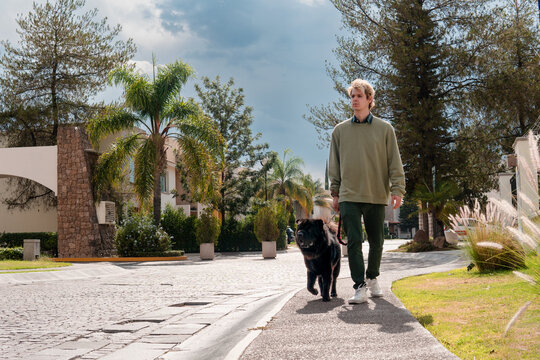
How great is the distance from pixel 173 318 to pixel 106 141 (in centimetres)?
2618

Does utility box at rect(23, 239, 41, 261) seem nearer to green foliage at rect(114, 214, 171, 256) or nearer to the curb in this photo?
Answer: the curb

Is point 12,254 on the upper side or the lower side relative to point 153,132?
lower

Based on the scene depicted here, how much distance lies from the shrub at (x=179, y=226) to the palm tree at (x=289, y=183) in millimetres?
20662

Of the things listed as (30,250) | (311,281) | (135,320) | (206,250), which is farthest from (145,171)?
(311,281)

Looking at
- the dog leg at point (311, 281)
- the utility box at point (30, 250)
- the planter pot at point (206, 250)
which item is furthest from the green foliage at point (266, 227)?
the dog leg at point (311, 281)

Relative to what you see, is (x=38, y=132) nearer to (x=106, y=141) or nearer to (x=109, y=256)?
(x=106, y=141)

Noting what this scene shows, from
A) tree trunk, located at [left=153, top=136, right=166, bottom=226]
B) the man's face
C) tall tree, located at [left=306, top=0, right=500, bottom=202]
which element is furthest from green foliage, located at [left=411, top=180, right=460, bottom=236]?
the man's face

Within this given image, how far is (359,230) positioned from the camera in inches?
221

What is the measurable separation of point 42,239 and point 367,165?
981 inches

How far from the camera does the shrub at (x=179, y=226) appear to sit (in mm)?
31562

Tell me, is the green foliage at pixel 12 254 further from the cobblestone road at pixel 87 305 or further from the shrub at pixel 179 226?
the shrub at pixel 179 226

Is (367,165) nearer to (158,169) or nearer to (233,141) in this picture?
(158,169)

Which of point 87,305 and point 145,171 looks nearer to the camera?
point 87,305

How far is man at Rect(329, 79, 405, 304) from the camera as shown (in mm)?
5566
